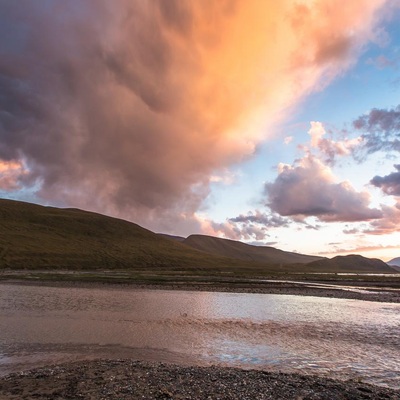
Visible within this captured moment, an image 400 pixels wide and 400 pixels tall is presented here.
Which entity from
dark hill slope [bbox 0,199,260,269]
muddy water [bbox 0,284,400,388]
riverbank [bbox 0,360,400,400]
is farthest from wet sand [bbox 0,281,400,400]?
dark hill slope [bbox 0,199,260,269]

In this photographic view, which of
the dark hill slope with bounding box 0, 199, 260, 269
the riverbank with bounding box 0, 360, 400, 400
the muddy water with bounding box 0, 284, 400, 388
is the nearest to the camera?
the riverbank with bounding box 0, 360, 400, 400

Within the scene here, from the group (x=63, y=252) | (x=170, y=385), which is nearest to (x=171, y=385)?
(x=170, y=385)

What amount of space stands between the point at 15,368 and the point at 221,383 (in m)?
11.0

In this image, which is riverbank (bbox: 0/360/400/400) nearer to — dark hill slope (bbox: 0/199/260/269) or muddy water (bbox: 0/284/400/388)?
muddy water (bbox: 0/284/400/388)

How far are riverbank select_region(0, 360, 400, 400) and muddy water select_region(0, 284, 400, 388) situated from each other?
2.82 meters

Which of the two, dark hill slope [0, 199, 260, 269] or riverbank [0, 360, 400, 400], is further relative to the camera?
dark hill slope [0, 199, 260, 269]

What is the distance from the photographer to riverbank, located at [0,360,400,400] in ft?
46.8

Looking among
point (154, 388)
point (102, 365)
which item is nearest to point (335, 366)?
point (154, 388)

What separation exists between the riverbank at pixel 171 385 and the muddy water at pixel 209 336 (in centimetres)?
282

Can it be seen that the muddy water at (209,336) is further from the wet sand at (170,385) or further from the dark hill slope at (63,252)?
the dark hill slope at (63,252)

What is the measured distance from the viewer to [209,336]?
28.4m

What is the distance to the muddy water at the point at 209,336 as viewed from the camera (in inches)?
838

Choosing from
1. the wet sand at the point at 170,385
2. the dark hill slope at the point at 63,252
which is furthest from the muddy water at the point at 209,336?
the dark hill slope at the point at 63,252

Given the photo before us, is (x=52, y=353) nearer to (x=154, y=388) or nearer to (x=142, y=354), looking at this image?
(x=142, y=354)
